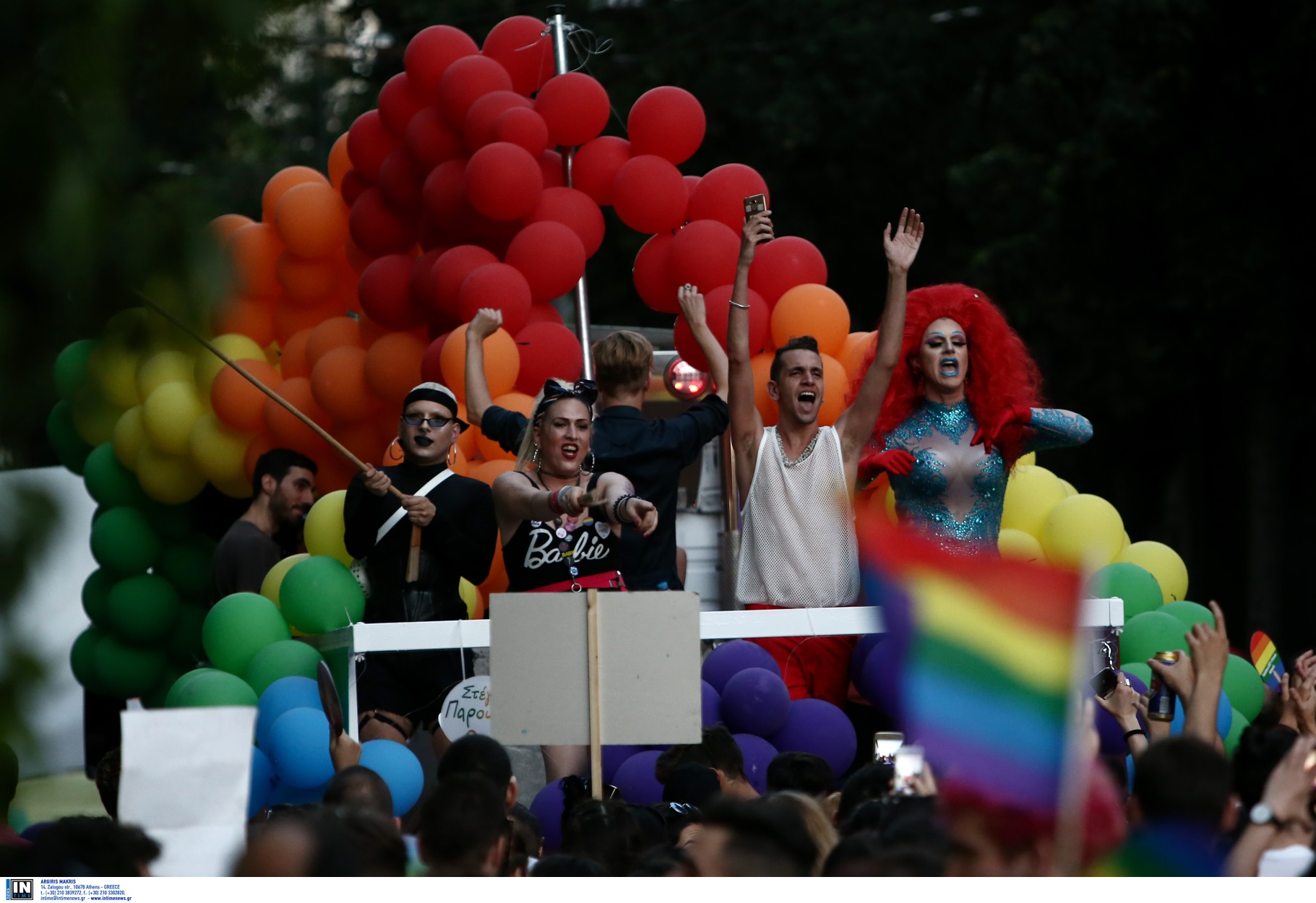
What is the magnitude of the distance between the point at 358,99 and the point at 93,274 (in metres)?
18.1

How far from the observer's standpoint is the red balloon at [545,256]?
21.4 ft

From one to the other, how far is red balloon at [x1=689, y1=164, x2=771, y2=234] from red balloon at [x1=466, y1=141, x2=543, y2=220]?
804 millimetres

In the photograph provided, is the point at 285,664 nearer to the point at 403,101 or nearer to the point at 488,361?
the point at 488,361

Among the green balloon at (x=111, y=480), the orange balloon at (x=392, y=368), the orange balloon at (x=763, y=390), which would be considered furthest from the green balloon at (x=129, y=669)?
the orange balloon at (x=763, y=390)

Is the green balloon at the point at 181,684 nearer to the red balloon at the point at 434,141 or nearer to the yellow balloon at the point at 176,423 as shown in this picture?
the yellow balloon at the point at 176,423

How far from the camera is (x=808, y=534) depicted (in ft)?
16.7

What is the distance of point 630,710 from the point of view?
12.9ft

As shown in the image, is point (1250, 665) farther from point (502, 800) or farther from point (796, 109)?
point (796, 109)

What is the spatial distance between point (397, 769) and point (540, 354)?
2.43 m

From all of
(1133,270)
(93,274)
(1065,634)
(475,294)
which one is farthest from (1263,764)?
(1133,270)

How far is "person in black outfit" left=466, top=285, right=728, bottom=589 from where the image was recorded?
5195 mm

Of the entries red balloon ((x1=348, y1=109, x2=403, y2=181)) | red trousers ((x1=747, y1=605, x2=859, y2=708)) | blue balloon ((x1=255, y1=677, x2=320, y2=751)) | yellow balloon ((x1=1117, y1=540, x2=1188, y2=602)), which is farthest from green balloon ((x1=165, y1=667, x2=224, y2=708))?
yellow balloon ((x1=1117, y1=540, x2=1188, y2=602))

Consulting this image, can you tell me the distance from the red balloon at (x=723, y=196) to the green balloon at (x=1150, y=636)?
2.47 metres

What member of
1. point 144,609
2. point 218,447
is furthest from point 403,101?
point 144,609
